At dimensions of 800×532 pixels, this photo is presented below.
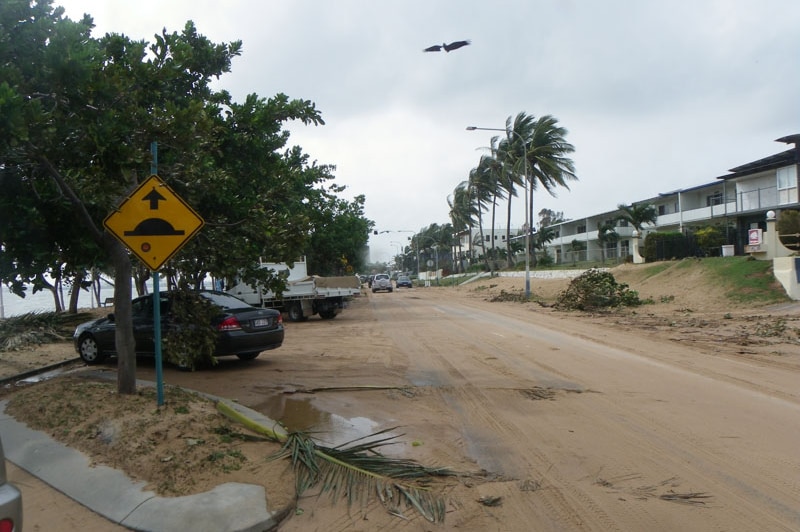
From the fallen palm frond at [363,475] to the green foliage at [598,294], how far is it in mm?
19365

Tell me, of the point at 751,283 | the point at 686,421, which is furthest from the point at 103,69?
the point at 751,283

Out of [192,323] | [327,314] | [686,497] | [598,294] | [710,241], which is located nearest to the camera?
[686,497]

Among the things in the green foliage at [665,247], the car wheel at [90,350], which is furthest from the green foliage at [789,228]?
the car wheel at [90,350]

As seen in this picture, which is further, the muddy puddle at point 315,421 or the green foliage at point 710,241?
the green foliage at point 710,241

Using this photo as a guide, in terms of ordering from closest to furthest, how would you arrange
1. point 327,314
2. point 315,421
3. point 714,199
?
point 315,421, point 327,314, point 714,199

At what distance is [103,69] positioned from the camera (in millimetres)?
7305

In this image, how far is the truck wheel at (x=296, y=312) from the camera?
2406cm

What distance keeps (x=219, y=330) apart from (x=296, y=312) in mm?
13169

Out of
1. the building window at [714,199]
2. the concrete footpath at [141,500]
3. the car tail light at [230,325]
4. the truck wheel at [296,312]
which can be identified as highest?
the building window at [714,199]

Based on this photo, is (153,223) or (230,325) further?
(230,325)

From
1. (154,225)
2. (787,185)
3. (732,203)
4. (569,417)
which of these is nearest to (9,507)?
(154,225)

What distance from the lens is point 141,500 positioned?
15.8 feet

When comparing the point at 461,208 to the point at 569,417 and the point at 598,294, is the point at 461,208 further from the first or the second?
the point at 569,417

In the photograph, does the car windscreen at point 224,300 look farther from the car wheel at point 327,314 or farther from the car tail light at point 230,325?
the car wheel at point 327,314
